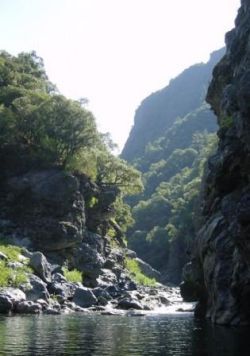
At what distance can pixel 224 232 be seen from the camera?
47.5 metres

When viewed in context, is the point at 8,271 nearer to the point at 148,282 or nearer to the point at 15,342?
the point at 15,342

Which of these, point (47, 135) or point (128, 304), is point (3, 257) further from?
point (47, 135)

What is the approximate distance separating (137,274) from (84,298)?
150 feet

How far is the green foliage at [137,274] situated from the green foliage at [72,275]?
25.4 meters

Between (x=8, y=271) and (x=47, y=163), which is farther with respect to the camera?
(x=47, y=163)

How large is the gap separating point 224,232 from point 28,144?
2189 inches

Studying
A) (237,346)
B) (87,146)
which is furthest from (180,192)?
(237,346)

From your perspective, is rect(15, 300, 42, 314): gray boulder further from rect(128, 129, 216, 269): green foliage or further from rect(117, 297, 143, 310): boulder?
rect(128, 129, 216, 269): green foliage

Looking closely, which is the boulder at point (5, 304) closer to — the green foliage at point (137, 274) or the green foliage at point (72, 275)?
the green foliage at point (72, 275)

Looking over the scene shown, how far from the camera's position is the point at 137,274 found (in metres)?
106

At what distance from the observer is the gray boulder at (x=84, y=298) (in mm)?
60281

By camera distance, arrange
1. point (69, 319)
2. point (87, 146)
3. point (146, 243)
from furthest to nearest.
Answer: point (146, 243)
point (87, 146)
point (69, 319)

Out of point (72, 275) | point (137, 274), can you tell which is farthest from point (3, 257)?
point (137, 274)

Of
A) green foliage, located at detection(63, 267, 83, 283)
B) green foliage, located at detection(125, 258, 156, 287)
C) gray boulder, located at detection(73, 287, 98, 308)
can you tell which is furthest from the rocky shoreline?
green foliage, located at detection(125, 258, 156, 287)
